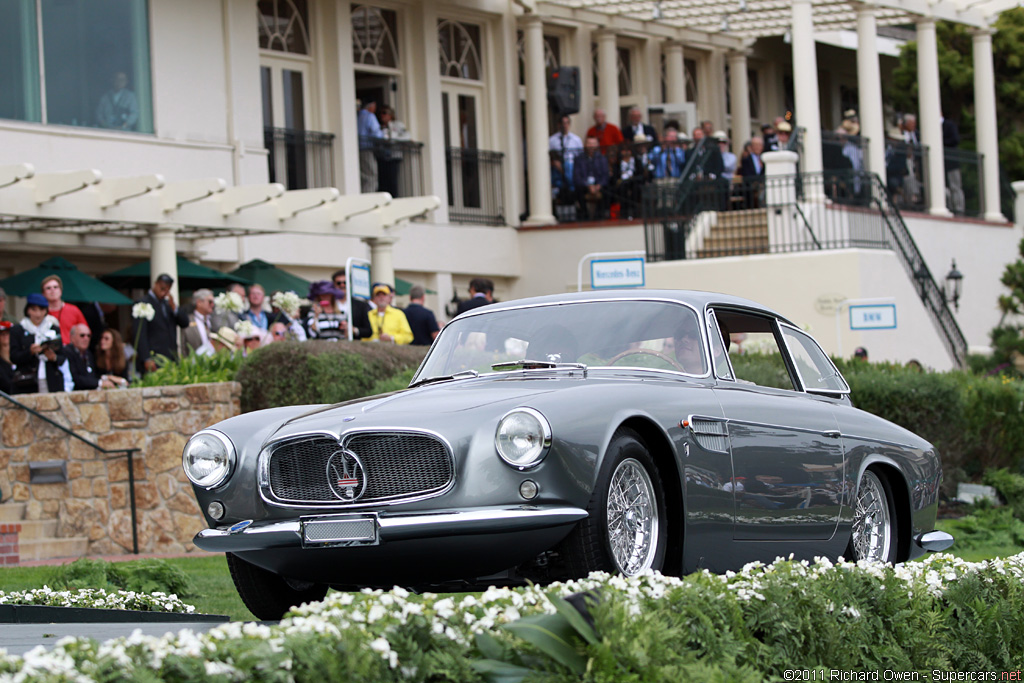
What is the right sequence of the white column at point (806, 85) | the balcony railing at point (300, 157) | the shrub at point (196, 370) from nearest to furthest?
the shrub at point (196, 370)
the balcony railing at point (300, 157)
the white column at point (806, 85)

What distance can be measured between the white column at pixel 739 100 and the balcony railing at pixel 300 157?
1125cm

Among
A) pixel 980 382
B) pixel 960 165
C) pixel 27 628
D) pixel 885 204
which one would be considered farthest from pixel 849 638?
pixel 960 165

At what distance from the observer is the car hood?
6.21 m

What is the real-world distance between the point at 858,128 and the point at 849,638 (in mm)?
24108

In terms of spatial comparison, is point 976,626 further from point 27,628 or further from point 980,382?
point 980,382

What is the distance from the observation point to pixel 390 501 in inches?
237

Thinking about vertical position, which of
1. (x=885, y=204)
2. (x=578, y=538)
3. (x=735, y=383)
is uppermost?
(x=885, y=204)

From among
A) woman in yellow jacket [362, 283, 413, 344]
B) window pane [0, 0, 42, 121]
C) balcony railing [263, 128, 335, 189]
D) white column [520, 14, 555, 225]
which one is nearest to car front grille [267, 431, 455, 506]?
woman in yellow jacket [362, 283, 413, 344]

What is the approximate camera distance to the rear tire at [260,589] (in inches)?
264

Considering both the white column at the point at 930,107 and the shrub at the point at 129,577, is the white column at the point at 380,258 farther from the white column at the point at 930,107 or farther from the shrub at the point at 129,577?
the white column at the point at 930,107

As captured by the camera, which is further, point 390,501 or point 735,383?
point 735,383

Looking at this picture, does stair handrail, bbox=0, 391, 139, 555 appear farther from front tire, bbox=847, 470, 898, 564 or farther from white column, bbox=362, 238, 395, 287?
white column, bbox=362, 238, 395, 287

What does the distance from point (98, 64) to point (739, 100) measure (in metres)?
16.0

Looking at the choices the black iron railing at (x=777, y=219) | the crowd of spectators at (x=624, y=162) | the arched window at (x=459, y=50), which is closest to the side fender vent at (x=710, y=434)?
the black iron railing at (x=777, y=219)
